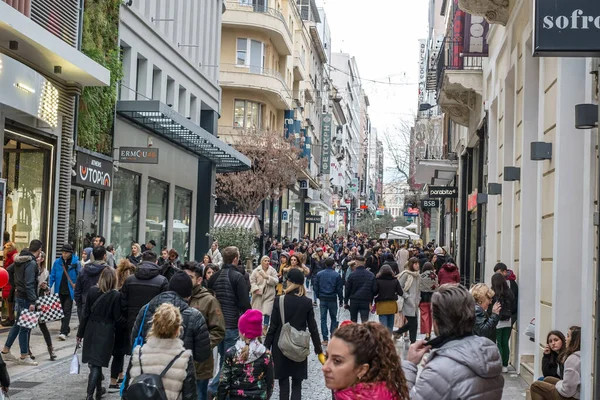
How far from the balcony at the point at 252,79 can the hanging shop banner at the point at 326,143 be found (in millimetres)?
28793

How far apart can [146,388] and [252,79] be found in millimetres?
42296

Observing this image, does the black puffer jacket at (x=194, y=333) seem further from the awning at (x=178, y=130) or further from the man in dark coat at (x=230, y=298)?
the awning at (x=178, y=130)

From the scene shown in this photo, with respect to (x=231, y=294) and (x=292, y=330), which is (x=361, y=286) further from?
(x=292, y=330)

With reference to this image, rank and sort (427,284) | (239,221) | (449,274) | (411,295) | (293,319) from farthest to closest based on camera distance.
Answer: (239,221)
(427,284)
(411,295)
(449,274)
(293,319)

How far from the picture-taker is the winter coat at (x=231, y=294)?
436 inches

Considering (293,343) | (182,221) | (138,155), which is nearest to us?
(293,343)

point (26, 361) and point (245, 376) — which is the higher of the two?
point (245, 376)

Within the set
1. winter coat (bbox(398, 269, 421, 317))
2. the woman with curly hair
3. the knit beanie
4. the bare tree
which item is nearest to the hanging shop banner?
the bare tree

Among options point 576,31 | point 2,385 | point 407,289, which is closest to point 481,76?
point 407,289

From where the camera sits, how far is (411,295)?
53.6 feet

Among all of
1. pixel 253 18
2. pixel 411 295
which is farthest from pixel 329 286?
pixel 253 18

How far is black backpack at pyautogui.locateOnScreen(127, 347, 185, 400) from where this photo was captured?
19.9ft

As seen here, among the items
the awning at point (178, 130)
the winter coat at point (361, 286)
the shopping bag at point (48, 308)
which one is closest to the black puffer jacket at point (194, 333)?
the shopping bag at point (48, 308)

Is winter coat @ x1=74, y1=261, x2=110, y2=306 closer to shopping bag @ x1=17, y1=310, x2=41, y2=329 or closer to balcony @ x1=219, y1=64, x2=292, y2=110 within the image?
shopping bag @ x1=17, y1=310, x2=41, y2=329
